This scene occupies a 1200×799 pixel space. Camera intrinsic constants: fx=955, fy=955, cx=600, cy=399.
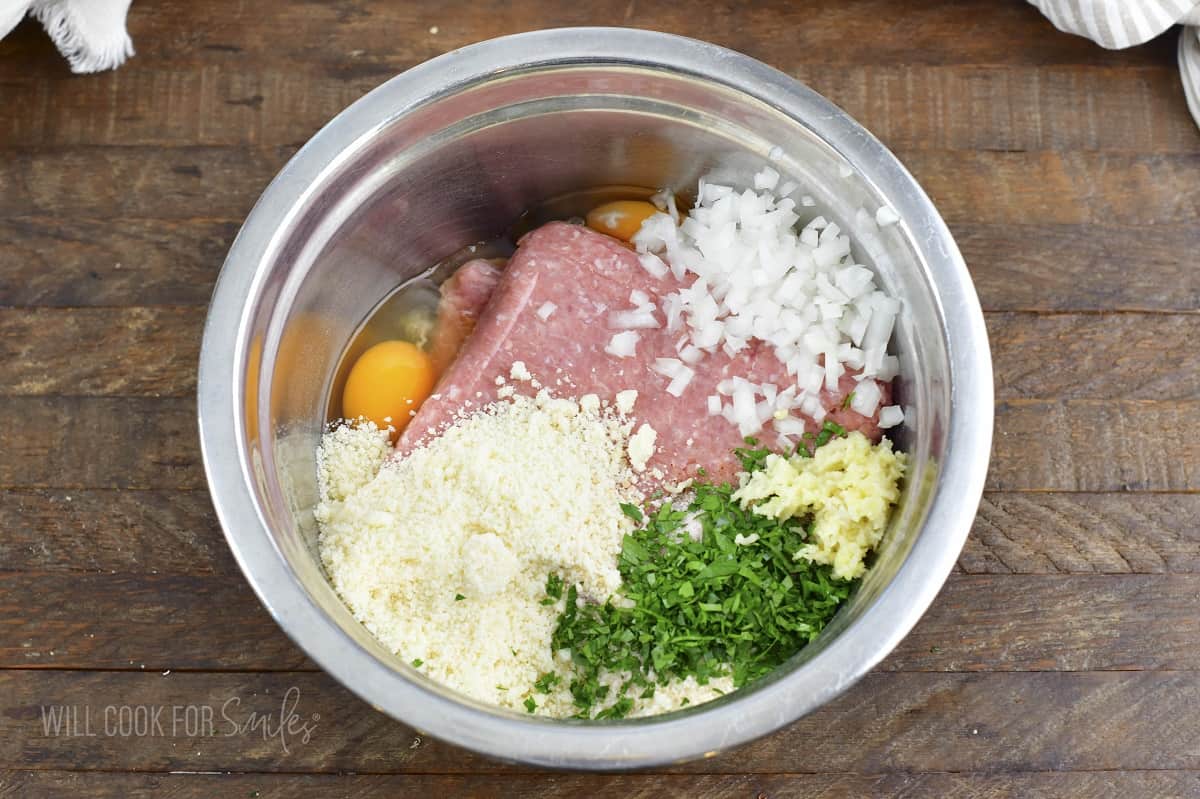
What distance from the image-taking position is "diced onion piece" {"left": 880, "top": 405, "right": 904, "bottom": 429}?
183cm

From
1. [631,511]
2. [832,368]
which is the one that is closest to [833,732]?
[631,511]

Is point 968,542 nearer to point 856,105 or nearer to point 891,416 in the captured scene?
point 891,416

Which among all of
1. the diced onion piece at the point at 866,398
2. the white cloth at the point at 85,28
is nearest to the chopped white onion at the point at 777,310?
the diced onion piece at the point at 866,398

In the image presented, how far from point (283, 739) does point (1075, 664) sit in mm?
1599

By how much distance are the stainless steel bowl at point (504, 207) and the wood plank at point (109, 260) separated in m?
0.37

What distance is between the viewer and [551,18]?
2.19 m

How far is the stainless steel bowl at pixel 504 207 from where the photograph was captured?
1472mm

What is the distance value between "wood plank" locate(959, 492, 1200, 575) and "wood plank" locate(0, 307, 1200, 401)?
225mm

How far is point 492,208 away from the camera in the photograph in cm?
210

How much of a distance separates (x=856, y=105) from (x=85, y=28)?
5.67ft

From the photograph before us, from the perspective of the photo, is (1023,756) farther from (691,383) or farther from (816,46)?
(816,46)

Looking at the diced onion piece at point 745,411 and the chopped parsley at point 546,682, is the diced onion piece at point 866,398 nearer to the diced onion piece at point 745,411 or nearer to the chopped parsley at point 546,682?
the diced onion piece at point 745,411

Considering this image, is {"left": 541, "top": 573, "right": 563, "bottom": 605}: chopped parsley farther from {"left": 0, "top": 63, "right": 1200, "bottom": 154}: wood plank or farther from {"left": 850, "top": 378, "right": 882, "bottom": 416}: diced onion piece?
{"left": 0, "top": 63, "right": 1200, "bottom": 154}: wood plank

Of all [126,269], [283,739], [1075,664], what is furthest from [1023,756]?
[126,269]
